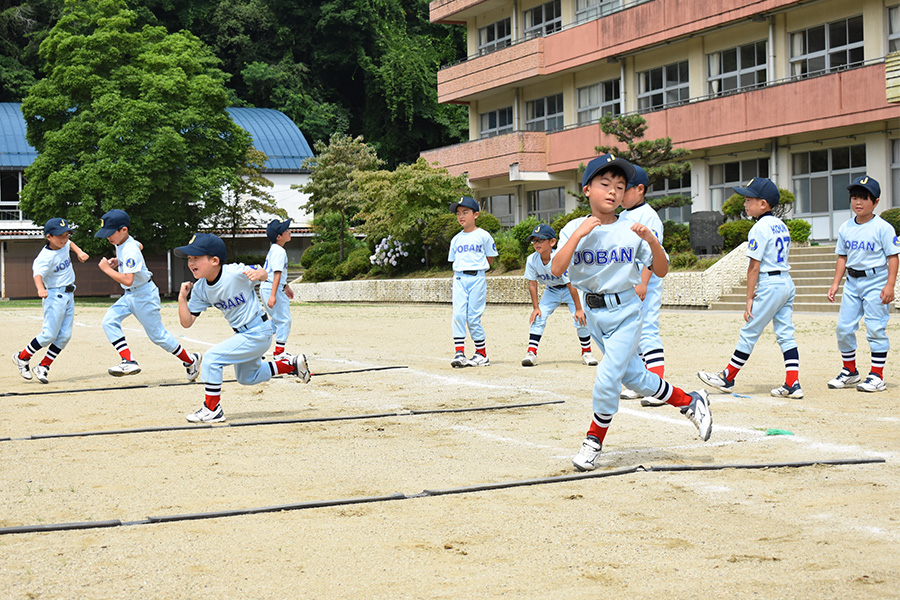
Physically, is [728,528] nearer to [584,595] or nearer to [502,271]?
[584,595]

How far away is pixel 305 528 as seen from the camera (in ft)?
15.5

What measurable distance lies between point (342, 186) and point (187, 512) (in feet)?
147

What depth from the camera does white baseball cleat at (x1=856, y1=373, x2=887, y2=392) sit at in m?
9.02

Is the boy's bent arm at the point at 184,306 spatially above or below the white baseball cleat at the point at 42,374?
above

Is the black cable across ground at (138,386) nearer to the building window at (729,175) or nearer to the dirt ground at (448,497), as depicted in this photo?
the dirt ground at (448,497)

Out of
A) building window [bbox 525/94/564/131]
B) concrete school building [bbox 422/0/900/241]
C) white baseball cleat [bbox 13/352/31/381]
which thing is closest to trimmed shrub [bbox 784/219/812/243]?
concrete school building [bbox 422/0/900/241]

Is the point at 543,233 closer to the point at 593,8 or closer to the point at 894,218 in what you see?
the point at 894,218

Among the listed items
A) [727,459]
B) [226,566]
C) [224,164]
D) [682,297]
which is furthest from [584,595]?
[224,164]

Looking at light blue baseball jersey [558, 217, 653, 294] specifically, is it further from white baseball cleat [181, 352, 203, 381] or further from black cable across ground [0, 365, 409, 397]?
white baseball cleat [181, 352, 203, 381]

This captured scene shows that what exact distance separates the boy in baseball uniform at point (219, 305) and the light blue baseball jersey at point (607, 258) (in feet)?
10.3

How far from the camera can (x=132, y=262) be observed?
1127 cm

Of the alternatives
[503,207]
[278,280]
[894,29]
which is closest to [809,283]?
[894,29]

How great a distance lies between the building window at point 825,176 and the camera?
29.5 m

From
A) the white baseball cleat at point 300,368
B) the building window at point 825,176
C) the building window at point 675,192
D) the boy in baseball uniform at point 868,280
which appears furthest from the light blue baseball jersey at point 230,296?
the building window at point 675,192
